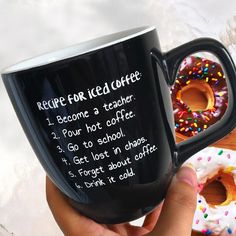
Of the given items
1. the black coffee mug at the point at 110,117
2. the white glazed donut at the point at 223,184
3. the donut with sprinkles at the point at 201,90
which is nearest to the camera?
the black coffee mug at the point at 110,117

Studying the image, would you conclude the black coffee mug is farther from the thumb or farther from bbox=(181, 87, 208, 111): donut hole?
bbox=(181, 87, 208, 111): donut hole

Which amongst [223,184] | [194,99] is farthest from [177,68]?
[194,99]

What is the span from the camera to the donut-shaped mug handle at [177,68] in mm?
419

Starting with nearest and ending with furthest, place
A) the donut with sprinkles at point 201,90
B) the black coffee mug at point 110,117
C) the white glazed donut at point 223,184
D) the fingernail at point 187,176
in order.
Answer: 1. the black coffee mug at point 110,117
2. the fingernail at point 187,176
3. the white glazed donut at point 223,184
4. the donut with sprinkles at point 201,90

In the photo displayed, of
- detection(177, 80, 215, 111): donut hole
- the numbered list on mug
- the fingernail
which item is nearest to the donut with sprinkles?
detection(177, 80, 215, 111): donut hole

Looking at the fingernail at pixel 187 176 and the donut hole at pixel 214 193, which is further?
the donut hole at pixel 214 193

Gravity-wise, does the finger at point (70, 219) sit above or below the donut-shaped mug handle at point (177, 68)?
below

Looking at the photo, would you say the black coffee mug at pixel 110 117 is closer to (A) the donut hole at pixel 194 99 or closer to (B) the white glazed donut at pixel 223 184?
(B) the white glazed donut at pixel 223 184

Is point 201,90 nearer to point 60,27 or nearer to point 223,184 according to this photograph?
point 223,184

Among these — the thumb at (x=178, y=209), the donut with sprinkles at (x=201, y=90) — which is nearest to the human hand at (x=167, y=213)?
the thumb at (x=178, y=209)

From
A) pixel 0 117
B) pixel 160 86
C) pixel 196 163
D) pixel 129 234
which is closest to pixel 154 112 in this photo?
pixel 160 86

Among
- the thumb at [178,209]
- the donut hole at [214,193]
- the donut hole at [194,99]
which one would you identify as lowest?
the donut hole at [214,193]

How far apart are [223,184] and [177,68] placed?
0.38 meters

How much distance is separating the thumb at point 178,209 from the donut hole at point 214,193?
0.26 meters
